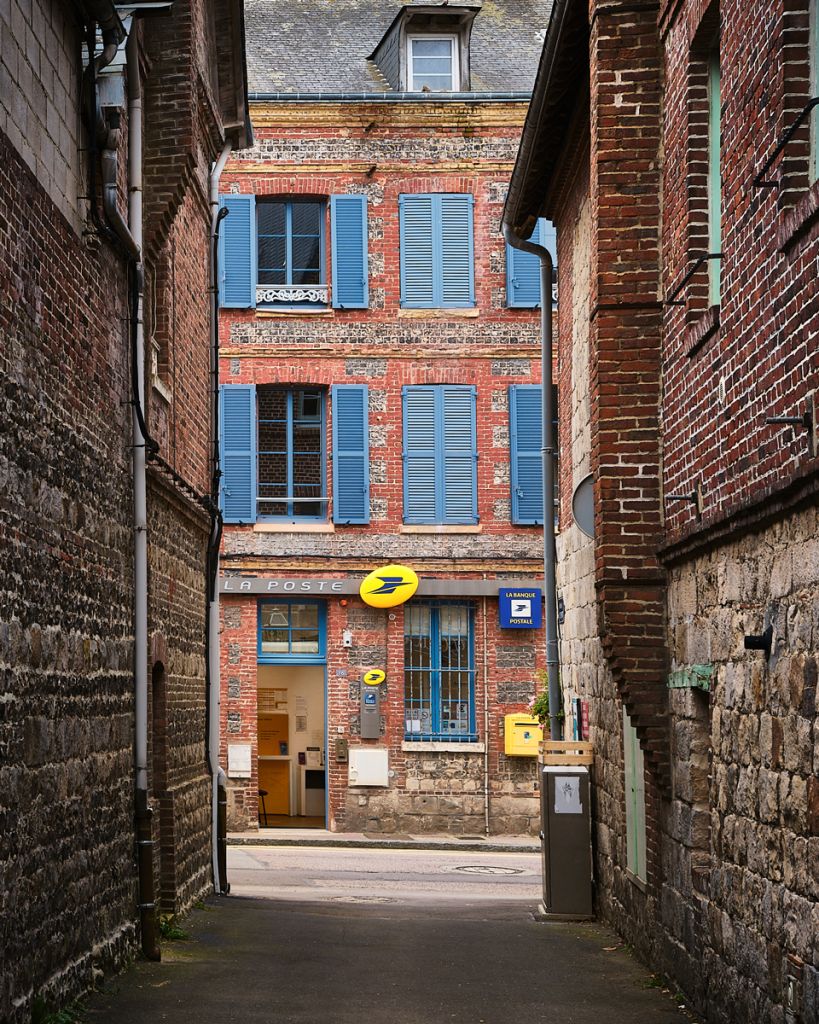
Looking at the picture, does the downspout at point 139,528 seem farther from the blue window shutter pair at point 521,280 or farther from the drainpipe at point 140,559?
the blue window shutter pair at point 521,280

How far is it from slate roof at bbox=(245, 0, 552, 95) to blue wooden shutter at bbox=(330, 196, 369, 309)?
2.35 meters

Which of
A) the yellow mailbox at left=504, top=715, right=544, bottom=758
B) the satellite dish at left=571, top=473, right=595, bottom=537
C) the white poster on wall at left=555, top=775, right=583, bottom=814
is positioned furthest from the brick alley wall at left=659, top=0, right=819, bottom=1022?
the yellow mailbox at left=504, top=715, right=544, bottom=758

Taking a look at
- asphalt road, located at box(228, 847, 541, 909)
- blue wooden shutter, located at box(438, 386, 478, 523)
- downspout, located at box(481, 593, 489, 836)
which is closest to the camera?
asphalt road, located at box(228, 847, 541, 909)

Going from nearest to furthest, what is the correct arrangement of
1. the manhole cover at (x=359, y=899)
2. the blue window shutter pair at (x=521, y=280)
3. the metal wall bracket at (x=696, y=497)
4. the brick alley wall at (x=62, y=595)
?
the brick alley wall at (x=62, y=595) < the metal wall bracket at (x=696, y=497) < the manhole cover at (x=359, y=899) < the blue window shutter pair at (x=521, y=280)

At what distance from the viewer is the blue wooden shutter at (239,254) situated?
84.5 feet

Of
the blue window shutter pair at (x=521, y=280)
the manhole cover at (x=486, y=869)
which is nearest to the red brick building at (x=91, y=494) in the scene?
the manhole cover at (x=486, y=869)

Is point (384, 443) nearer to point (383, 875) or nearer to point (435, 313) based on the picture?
point (435, 313)

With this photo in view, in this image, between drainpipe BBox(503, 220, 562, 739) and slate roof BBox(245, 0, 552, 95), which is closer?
drainpipe BBox(503, 220, 562, 739)

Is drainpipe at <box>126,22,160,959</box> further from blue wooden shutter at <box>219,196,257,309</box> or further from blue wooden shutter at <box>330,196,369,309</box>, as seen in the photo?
blue wooden shutter at <box>330,196,369,309</box>

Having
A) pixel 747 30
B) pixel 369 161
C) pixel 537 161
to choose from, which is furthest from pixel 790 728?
pixel 369 161

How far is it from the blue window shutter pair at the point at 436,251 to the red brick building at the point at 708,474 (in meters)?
12.6

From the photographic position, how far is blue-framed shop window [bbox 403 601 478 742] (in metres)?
25.4

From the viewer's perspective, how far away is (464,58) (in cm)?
2712

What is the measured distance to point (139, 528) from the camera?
11586 millimetres
